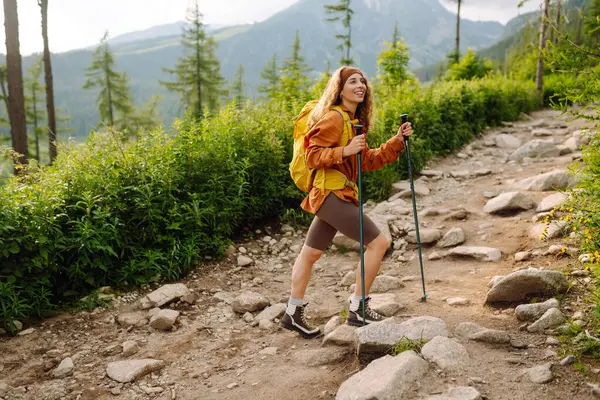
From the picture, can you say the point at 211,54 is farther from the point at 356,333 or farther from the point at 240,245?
the point at 356,333

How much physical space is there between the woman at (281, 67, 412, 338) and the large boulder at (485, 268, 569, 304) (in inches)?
51.0

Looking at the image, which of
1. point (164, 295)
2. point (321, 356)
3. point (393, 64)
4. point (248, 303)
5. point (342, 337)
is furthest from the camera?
point (393, 64)

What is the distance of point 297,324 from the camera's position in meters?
4.48

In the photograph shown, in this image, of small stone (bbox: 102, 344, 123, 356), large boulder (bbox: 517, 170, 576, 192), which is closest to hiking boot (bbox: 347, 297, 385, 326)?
small stone (bbox: 102, 344, 123, 356)

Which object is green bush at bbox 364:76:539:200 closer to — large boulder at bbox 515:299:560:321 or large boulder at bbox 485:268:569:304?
large boulder at bbox 485:268:569:304

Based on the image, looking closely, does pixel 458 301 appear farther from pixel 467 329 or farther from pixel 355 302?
pixel 355 302

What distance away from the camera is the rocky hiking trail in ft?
10.8

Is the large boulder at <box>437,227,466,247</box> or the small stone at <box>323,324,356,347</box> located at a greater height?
the large boulder at <box>437,227,466,247</box>

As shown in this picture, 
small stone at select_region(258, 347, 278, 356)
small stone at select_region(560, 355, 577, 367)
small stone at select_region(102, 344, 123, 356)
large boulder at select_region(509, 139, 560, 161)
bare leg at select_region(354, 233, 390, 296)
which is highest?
large boulder at select_region(509, 139, 560, 161)

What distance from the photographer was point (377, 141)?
9602 mm

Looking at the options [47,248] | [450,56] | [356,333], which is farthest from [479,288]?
[450,56]

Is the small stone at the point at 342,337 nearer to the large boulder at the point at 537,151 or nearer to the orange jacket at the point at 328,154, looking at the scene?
the orange jacket at the point at 328,154

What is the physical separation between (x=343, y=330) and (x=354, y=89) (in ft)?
7.15

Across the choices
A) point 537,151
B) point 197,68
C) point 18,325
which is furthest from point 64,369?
point 197,68
